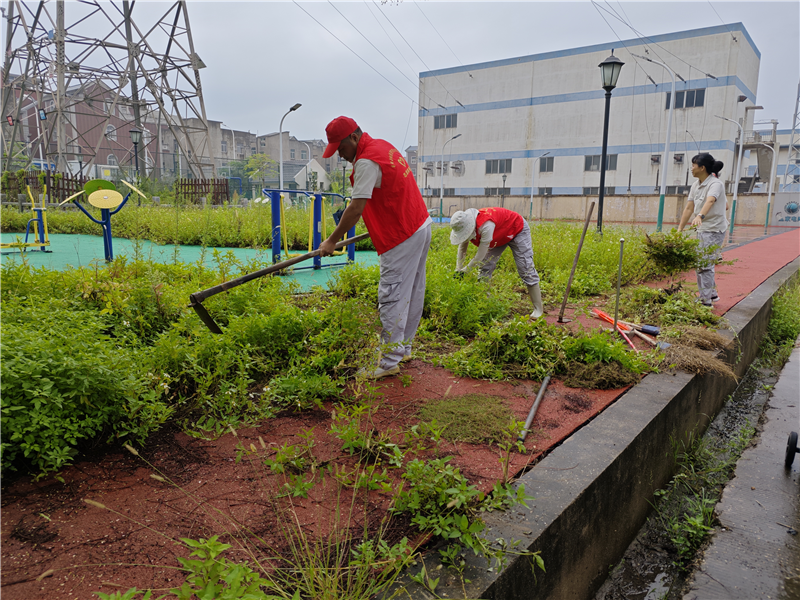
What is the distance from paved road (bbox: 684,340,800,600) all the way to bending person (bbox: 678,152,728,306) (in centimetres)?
215

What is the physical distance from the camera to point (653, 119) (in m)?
37.2

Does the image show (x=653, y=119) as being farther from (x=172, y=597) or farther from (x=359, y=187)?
(x=172, y=597)

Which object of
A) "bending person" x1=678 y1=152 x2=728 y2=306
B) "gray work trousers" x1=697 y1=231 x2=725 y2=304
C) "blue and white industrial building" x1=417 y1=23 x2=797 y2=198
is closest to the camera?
"gray work trousers" x1=697 y1=231 x2=725 y2=304

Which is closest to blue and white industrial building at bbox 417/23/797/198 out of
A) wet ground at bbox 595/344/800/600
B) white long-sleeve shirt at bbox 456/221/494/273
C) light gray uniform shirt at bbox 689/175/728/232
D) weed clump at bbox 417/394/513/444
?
light gray uniform shirt at bbox 689/175/728/232

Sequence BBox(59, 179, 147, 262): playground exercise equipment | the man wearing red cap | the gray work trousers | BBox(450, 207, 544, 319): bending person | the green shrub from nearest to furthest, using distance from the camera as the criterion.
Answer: the green shrub → the man wearing red cap → BBox(450, 207, 544, 319): bending person → the gray work trousers → BBox(59, 179, 147, 262): playground exercise equipment

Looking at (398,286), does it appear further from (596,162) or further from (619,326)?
(596,162)

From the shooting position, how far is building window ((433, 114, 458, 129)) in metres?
46.2

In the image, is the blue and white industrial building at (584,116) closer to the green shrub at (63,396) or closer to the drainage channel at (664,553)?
the drainage channel at (664,553)

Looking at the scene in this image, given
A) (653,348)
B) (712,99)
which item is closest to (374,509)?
(653,348)

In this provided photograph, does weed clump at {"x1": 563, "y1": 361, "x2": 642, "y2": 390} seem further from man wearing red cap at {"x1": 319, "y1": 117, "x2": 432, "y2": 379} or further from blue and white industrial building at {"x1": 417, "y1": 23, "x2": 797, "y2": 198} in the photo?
blue and white industrial building at {"x1": 417, "y1": 23, "x2": 797, "y2": 198}

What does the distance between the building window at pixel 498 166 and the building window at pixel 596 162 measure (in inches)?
253

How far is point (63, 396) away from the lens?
2230 millimetres

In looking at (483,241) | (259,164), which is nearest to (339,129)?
(483,241)

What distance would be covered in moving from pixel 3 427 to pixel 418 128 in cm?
4979
